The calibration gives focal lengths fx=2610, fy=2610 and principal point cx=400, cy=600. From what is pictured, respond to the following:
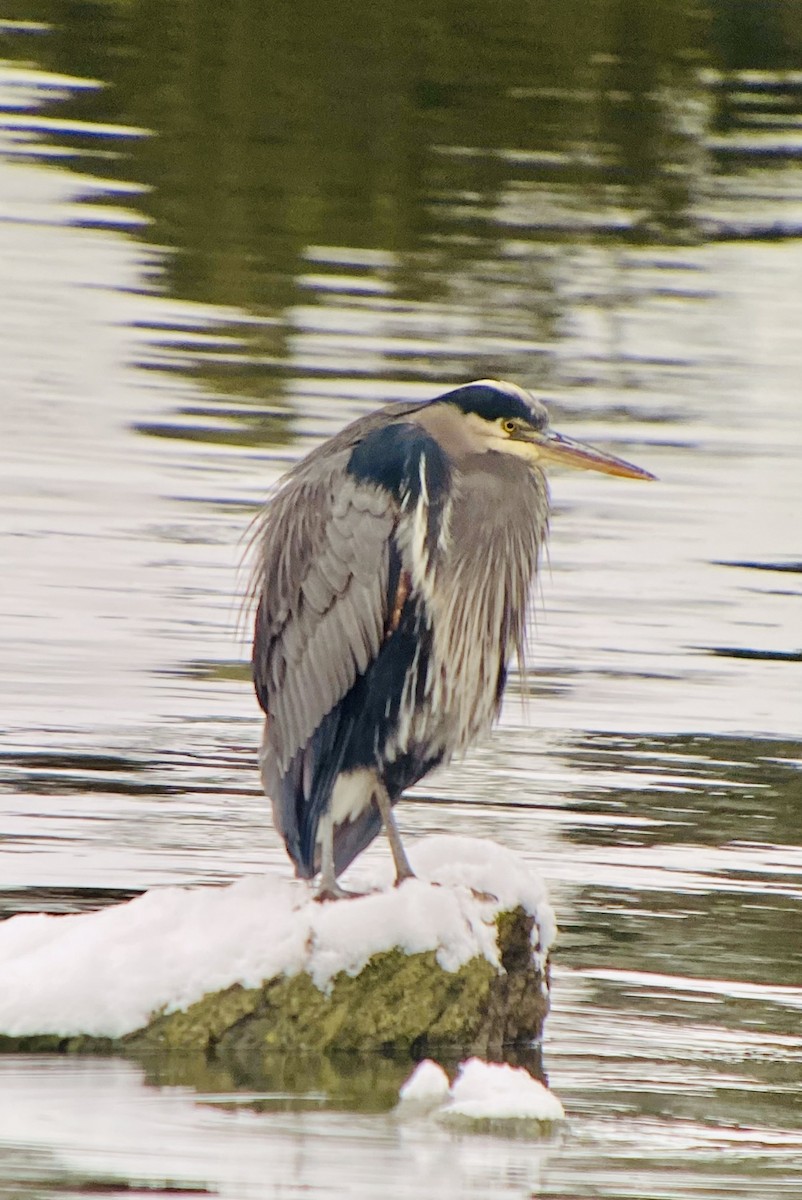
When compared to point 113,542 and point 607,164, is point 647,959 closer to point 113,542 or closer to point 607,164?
point 113,542

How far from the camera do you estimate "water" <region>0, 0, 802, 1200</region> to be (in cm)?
592

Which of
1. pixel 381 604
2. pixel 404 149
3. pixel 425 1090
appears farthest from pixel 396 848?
pixel 404 149

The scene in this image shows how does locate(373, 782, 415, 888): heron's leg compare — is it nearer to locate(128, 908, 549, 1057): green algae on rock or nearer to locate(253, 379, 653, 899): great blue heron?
locate(253, 379, 653, 899): great blue heron

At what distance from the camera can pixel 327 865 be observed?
265 inches

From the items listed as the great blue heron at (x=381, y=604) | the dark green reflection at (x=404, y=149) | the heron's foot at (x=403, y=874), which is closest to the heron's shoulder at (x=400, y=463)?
the great blue heron at (x=381, y=604)

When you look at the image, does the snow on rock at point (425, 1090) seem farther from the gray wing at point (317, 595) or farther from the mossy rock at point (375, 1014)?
the gray wing at point (317, 595)

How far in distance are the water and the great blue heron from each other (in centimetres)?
74

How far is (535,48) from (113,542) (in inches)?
624

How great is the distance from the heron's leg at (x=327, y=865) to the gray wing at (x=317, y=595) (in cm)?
18

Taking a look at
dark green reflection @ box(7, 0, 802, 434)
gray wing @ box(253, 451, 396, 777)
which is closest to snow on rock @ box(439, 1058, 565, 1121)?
gray wing @ box(253, 451, 396, 777)

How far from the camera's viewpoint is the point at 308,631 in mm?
6887

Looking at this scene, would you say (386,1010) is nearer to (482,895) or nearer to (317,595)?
(482,895)

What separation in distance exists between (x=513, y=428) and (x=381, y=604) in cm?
62

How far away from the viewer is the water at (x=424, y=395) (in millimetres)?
5918
